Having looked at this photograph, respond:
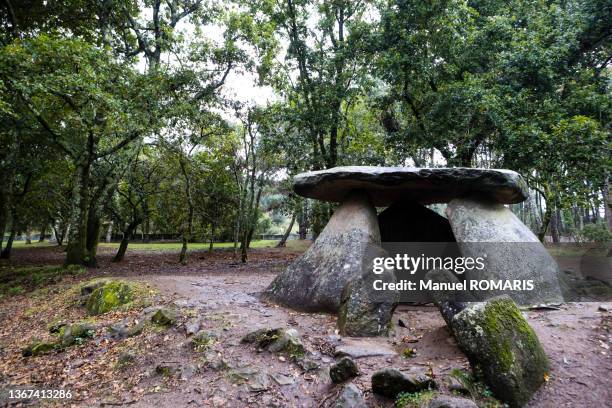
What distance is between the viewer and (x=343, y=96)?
39.6 ft

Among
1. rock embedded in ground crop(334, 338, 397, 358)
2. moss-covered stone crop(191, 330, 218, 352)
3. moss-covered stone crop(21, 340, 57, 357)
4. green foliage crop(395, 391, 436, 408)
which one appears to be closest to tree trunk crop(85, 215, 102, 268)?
moss-covered stone crop(21, 340, 57, 357)

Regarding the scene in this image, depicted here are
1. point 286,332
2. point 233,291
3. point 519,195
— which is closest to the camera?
point 286,332

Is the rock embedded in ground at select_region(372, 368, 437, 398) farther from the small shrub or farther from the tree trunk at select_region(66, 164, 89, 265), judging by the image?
the small shrub

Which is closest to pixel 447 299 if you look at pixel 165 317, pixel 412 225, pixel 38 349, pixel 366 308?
pixel 366 308

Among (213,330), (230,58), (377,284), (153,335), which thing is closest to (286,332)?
(213,330)

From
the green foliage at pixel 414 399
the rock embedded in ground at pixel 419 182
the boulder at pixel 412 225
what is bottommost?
the green foliage at pixel 414 399

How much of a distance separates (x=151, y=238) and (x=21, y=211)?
19.8 meters

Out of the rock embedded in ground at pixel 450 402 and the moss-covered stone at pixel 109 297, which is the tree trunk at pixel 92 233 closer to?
the moss-covered stone at pixel 109 297

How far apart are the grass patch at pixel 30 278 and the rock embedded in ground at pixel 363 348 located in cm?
953

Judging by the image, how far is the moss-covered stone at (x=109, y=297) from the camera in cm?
679

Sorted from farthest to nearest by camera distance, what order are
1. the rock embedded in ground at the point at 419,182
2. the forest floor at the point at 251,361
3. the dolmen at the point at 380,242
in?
1. the rock embedded in ground at the point at 419,182
2. the dolmen at the point at 380,242
3. the forest floor at the point at 251,361

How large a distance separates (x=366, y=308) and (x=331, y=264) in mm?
1498

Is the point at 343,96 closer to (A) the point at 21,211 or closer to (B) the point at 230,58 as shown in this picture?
(B) the point at 230,58

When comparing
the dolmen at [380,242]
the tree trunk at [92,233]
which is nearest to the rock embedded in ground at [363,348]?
the dolmen at [380,242]
